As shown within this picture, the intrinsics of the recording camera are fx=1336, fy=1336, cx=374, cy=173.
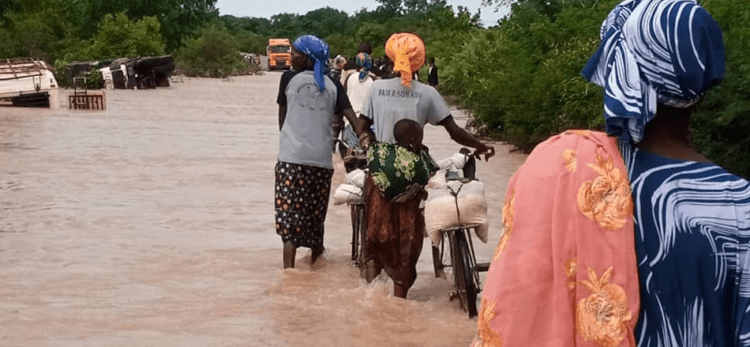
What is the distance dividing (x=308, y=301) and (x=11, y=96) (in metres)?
24.4

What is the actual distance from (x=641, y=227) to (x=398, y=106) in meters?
5.23

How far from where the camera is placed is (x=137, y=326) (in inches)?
296

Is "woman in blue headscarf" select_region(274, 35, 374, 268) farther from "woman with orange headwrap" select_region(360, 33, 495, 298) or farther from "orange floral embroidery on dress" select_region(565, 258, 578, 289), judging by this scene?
"orange floral embroidery on dress" select_region(565, 258, 578, 289)

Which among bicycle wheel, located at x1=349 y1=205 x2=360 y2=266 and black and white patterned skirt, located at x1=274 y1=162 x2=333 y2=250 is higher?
black and white patterned skirt, located at x1=274 y1=162 x2=333 y2=250

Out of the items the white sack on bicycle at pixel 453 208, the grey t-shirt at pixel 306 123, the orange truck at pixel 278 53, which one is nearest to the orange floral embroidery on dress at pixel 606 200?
the white sack on bicycle at pixel 453 208

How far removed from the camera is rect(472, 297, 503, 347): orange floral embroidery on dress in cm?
259

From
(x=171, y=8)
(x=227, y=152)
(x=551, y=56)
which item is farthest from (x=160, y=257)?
(x=171, y=8)

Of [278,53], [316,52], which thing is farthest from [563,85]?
[278,53]

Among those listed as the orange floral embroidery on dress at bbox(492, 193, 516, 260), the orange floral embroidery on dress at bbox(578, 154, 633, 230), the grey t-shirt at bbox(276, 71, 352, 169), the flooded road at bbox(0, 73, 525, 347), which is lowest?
the flooded road at bbox(0, 73, 525, 347)

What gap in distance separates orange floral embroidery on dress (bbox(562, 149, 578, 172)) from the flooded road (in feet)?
15.6

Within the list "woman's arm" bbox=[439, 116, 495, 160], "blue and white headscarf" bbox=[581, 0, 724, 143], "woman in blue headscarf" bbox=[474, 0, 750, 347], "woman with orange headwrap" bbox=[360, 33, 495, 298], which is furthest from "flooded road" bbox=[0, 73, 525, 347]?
"blue and white headscarf" bbox=[581, 0, 724, 143]

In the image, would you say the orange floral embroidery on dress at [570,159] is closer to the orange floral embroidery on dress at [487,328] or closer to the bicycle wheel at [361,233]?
the orange floral embroidery on dress at [487,328]

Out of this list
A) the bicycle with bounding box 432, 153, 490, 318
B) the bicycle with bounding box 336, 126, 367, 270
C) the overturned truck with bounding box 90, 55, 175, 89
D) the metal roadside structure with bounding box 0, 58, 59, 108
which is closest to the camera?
the bicycle with bounding box 432, 153, 490, 318

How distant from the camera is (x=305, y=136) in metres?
8.70
